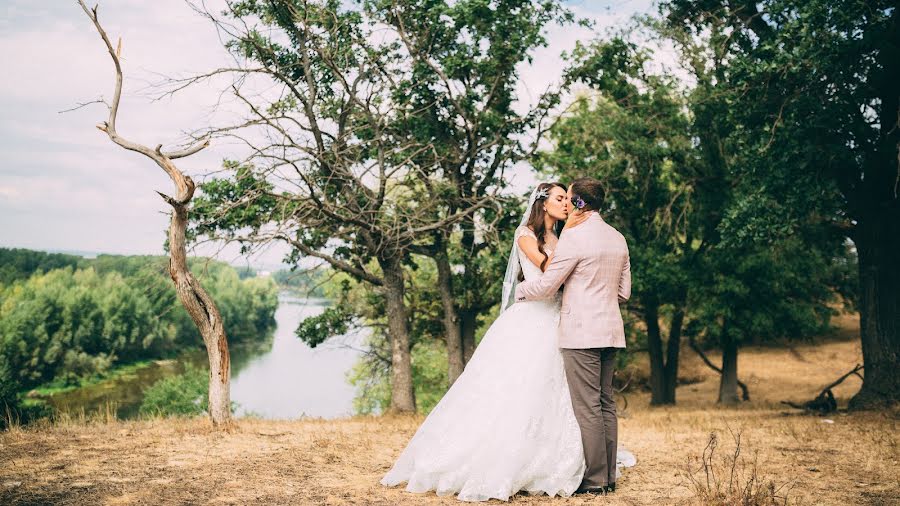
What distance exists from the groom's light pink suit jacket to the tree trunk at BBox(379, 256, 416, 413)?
982 cm

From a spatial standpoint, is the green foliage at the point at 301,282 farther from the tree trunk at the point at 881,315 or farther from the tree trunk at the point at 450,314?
the tree trunk at the point at 881,315

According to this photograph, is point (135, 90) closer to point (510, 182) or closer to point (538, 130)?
point (510, 182)

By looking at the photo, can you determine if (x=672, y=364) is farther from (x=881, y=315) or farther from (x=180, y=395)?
(x=180, y=395)

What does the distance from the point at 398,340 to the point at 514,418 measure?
33.8 ft

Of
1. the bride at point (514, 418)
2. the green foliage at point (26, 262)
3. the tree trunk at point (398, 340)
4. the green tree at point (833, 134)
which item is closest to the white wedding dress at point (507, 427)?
the bride at point (514, 418)

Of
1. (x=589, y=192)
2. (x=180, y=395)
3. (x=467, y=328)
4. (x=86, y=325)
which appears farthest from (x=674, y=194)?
(x=86, y=325)

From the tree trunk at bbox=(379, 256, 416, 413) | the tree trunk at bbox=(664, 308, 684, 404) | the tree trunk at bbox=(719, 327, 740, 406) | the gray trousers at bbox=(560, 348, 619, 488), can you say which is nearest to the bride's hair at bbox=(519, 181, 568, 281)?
the gray trousers at bbox=(560, 348, 619, 488)

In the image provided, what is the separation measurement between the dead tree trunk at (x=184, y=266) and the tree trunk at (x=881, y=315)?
32.2 feet

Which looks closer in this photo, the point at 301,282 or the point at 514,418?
the point at 514,418

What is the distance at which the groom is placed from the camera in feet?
16.1

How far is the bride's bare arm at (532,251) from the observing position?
521 centimetres

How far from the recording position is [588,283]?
195 inches

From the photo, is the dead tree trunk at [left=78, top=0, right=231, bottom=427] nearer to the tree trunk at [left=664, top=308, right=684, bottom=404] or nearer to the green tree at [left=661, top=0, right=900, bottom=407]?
the green tree at [left=661, top=0, right=900, bottom=407]

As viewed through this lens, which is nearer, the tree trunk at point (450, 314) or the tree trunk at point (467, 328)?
the tree trunk at point (450, 314)
